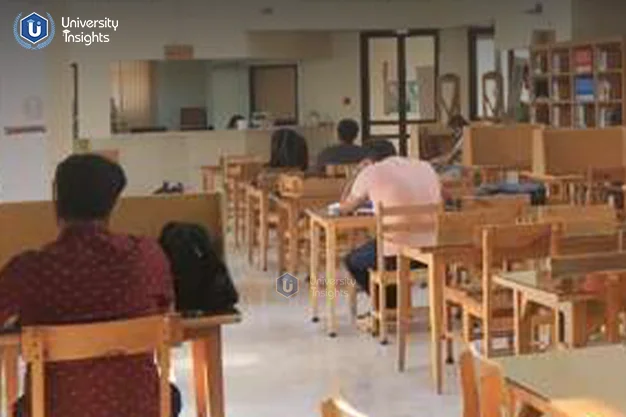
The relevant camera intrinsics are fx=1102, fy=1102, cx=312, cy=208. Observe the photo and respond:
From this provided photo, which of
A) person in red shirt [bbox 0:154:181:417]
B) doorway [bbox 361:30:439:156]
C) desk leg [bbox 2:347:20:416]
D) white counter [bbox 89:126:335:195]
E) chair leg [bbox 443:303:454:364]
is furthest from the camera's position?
doorway [bbox 361:30:439:156]

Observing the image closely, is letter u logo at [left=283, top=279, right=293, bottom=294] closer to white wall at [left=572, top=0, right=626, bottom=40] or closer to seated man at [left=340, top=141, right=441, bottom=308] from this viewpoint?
seated man at [left=340, top=141, right=441, bottom=308]

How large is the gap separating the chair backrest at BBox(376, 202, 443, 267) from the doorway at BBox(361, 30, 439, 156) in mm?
9540

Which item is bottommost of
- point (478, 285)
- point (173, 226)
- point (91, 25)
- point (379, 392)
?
point (379, 392)

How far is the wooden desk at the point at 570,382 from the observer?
2.24m

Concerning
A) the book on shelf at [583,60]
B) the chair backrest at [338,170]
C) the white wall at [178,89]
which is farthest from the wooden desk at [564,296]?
the white wall at [178,89]

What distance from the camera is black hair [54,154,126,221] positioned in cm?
291

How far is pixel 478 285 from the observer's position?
532 cm

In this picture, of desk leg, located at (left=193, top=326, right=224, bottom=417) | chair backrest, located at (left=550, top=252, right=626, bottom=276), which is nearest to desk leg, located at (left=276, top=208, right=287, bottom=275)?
desk leg, located at (left=193, top=326, right=224, bottom=417)

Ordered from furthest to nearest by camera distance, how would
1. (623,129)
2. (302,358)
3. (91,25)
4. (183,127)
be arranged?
(183,127)
(91,25)
(623,129)
(302,358)

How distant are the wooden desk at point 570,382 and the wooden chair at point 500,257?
174cm

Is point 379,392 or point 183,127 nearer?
point 379,392

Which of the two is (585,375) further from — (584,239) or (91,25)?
(91,25)

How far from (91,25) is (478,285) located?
917cm

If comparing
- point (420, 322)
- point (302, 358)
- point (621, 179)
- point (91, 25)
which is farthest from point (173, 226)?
point (91, 25)
